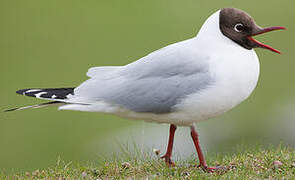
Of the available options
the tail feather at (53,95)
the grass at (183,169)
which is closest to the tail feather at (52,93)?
the tail feather at (53,95)

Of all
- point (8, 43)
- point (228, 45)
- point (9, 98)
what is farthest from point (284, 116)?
point (8, 43)

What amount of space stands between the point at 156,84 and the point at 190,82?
31 cm

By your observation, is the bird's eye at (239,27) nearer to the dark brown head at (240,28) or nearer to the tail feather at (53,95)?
the dark brown head at (240,28)

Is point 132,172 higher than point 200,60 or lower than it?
lower

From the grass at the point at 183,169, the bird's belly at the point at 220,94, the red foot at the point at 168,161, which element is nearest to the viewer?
the bird's belly at the point at 220,94

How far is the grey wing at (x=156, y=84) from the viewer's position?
495cm

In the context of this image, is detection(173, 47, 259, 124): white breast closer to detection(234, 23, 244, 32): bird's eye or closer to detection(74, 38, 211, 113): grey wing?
detection(74, 38, 211, 113): grey wing

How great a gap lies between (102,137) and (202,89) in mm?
5146

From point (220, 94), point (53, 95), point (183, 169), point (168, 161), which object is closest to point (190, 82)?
point (220, 94)

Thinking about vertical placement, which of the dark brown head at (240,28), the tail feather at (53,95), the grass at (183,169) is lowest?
the grass at (183,169)

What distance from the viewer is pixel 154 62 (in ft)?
17.0

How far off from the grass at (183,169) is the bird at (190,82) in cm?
29

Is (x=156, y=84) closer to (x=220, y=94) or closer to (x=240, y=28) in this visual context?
(x=220, y=94)

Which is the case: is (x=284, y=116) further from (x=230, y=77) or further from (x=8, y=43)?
(x=8, y=43)
